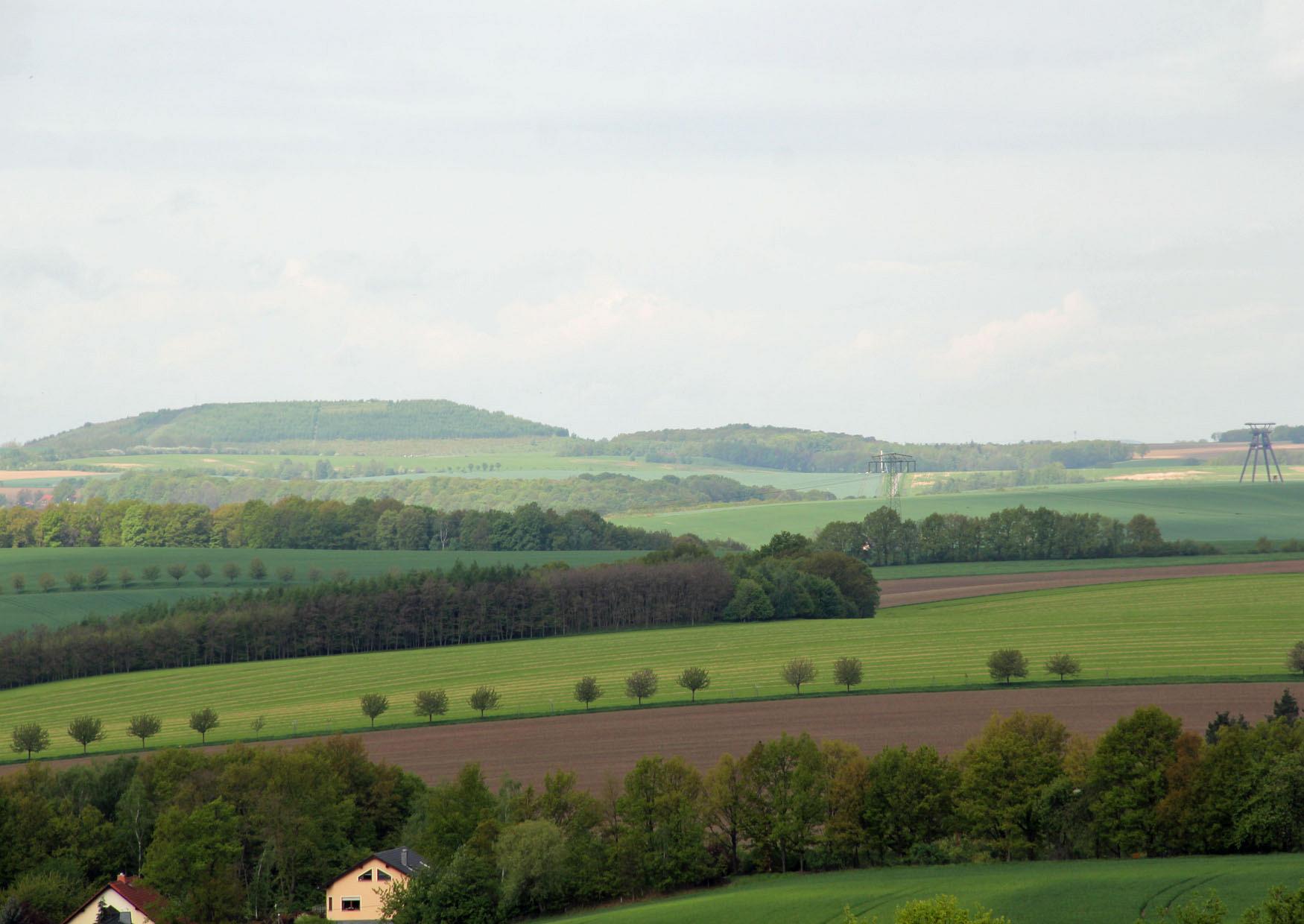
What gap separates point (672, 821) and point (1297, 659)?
119 feet

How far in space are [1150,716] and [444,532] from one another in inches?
4577

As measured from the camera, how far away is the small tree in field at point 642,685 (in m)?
72.9

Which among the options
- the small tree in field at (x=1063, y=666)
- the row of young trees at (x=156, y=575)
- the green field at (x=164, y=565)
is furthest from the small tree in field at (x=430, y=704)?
the row of young trees at (x=156, y=575)

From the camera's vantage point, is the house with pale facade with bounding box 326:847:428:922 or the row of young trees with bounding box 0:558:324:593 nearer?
the house with pale facade with bounding box 326:847:428:922

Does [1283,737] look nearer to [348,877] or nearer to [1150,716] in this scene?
[1150,716]

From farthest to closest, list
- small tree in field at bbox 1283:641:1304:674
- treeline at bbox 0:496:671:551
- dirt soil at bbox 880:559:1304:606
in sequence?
treeline at bbox 0:496:671:551, dirt soil at bbox 880:559:1304:606, small tree in field at bbox 1283:641:1304:674

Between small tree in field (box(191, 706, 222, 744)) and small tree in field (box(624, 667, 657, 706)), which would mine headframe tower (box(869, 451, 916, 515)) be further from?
small tree in field (box(191, 706, 222, 744))

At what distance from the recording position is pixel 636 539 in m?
152

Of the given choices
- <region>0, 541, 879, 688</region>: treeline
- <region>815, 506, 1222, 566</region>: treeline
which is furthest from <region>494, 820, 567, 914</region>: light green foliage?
<region>815, 506, 1222, 566</region>: treeline

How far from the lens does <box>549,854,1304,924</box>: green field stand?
35344 mm

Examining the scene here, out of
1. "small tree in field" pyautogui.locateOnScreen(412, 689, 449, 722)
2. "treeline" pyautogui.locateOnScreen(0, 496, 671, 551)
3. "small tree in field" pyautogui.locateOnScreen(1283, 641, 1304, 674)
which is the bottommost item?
"small tree in field" pyautogui.locateOnScreen(412, 689, 449, 722)

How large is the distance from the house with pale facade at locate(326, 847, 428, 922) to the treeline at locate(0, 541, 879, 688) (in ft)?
167

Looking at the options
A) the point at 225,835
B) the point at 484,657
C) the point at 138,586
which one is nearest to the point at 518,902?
the point at 225,835

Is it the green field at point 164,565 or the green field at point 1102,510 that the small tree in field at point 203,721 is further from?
the green field at point 1102,510
